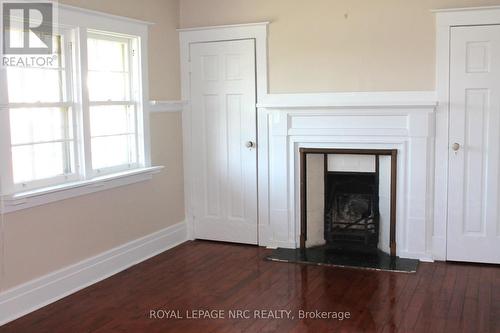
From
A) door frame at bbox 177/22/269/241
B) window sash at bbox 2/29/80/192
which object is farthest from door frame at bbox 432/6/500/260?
window sash at bbox 2/29/80/192

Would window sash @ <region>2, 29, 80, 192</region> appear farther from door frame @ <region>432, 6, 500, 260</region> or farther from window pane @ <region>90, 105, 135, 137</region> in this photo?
door frame @ <region>432, 6, 500, 260</region>

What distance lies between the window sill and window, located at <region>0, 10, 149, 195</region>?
3.4 inches

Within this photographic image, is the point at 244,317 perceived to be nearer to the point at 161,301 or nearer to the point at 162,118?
the point at 161,301

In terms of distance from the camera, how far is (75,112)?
4484 millimetres

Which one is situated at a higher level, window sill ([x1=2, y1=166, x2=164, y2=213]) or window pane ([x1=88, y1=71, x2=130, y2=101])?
window pane ([x1=88, y1=71, x2=130, y2=101])

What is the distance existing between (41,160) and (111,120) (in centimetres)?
86

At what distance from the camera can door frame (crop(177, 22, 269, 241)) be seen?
5.41 metres

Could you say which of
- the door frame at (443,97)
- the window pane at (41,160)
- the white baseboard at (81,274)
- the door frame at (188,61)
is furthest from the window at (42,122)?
the door frame at (443,97)

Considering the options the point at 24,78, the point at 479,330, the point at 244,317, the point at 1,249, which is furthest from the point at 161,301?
the point at 479,330

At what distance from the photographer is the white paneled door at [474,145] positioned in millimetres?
4723

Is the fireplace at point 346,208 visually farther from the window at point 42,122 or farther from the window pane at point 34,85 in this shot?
the window pane at point 34,85

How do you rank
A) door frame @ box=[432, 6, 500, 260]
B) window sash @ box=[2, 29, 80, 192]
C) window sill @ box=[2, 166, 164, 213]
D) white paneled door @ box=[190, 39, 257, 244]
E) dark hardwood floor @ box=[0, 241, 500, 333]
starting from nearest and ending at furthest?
dark hardwood floor @ box=[0, 241, 500, 333] → window sill @ box=[2, 166, 164, 213] → window sash @ box=[2, 29, 80, 192] → door frame @ box=[432, 6, 500, 260] → white paneled door @ box=[190, 39, 257, 244]

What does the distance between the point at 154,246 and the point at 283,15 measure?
2.46m

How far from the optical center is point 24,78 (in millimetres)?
4023
